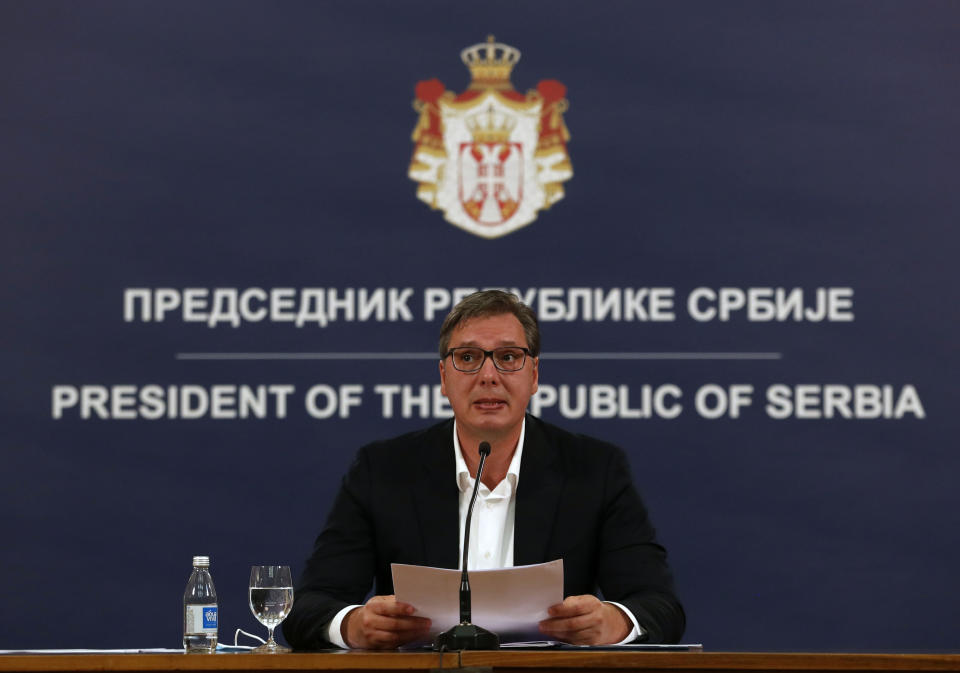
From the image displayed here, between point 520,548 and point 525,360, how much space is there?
394 millimetres

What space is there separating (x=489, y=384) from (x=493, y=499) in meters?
0.26

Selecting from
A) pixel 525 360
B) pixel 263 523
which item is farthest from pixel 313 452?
pixel 525 360

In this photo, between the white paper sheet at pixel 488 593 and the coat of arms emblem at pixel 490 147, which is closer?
the white paper sheet at pixel 488 593

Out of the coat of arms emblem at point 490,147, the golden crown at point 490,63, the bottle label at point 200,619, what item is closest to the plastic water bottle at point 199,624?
the bottle label at point 200,619

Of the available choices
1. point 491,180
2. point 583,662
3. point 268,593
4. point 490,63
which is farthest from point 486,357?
point 490,63

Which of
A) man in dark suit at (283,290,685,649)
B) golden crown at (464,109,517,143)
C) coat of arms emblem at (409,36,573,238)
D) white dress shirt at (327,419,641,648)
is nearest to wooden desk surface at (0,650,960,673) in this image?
man in dark suit at (283,290,685,649)

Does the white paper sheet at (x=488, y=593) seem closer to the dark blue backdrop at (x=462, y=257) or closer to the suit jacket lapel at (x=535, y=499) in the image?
the suit jacket lapel at (x=535, y=499)

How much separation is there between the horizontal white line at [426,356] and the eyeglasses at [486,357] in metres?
1.30

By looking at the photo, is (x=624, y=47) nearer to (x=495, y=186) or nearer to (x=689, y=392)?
(x=495, y=186)

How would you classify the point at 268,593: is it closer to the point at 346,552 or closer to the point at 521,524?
the point at 346,552

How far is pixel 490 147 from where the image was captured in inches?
156

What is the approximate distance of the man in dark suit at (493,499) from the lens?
2.52 metres

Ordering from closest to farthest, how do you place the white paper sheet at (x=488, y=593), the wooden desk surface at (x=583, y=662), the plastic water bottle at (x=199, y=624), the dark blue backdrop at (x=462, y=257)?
the wooden desk surface at (x=583, y=662)
the white paper sheet at (x=488, y=593)
the plastic water bottle at (x=199, y=624)
the dark blue backdrop at (x=462, y=257)

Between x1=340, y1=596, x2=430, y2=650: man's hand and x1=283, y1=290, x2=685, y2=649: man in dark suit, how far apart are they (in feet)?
1.07
